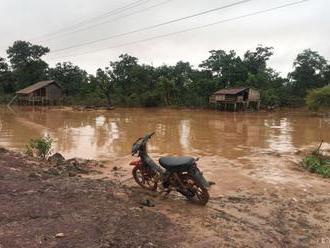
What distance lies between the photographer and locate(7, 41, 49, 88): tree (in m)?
59.3

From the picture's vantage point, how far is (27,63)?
59875 millimetres

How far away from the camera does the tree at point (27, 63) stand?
5928 cm

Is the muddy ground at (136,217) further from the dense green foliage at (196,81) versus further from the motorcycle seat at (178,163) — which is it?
the dense green foliage at (196,81)

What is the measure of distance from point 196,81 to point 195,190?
4397 cm

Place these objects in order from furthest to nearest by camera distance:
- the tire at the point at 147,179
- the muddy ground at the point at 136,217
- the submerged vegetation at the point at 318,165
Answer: the submerged vegetation at the point at 318,165 → the tire at the point at 147,179 → the muddy ground at the point at 136,217

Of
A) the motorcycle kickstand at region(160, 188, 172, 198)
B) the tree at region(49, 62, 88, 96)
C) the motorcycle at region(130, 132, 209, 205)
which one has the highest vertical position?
the tree at region(49, 62, 88, 96)

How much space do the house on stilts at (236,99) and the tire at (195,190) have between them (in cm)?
3757

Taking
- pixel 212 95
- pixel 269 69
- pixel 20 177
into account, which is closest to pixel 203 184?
pixel 20 177

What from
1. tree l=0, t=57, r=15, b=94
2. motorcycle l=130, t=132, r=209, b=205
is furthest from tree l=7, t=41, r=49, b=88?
motorcycle l=130, t=132, r=209, b=205

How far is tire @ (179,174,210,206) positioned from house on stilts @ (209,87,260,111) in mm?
37566

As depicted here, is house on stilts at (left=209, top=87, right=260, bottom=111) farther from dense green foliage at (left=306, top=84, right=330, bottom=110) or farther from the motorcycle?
the motorcycle

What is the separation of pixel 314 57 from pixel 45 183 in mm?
46759

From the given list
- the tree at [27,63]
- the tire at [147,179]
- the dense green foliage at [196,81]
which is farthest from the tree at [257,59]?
the tire at [147,179]

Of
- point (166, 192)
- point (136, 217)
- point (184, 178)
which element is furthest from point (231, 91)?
point (136, 217)
